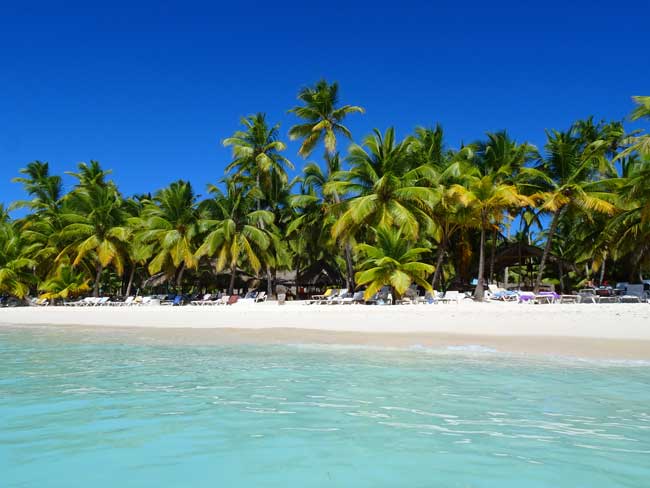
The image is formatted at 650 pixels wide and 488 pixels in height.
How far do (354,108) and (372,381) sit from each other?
65.5 feet

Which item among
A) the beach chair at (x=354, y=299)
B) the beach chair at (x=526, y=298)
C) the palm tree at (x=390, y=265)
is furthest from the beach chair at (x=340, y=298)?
the beach chair at (x=526, y=298)

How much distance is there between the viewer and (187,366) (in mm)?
7449

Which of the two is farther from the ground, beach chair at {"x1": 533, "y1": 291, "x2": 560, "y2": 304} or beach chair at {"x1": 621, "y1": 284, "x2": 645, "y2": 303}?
beach chair at {"x1": 621, "y1": 284, "x2": 645, "y2": 303}

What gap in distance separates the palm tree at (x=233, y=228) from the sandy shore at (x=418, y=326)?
6591mm

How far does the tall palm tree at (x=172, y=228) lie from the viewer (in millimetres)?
24767

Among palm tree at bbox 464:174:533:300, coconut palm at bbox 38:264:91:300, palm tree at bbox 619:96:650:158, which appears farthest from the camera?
coconut palm at bbox 38:264:91:300

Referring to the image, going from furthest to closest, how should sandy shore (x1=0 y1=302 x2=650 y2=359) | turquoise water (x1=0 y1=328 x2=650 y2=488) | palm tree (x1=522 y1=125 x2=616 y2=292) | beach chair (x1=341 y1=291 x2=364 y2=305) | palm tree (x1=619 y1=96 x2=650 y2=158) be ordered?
palm tree (x1=522 y1=125 x2=616 y2=292), beach chair (x1=341 y1=291 x2=364 y2=305), palm tree (x1=619 y1=96 x2=650 y2=158), sandy shore (x1=0 y1=302 x2=650 y2=359), turquoise water (x1=0 y1=328 x2=650 y2=488)

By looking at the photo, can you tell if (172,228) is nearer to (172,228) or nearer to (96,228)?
(172,228)

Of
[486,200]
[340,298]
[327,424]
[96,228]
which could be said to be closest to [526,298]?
[486,200]

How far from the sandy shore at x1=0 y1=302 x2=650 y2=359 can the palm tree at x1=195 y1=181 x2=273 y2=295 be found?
21.6ft

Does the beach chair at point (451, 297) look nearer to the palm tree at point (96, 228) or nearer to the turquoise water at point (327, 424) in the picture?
the turquoise water at point (327, 424)

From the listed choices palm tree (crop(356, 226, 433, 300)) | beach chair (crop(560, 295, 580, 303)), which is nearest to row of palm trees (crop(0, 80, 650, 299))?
palm tree (crop(356, 226, 433, 300))

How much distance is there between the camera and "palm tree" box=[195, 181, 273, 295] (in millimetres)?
23688

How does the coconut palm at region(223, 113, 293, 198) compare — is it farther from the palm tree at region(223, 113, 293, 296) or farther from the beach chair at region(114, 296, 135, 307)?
the beach chair at region(114, 296, 135, 307)
